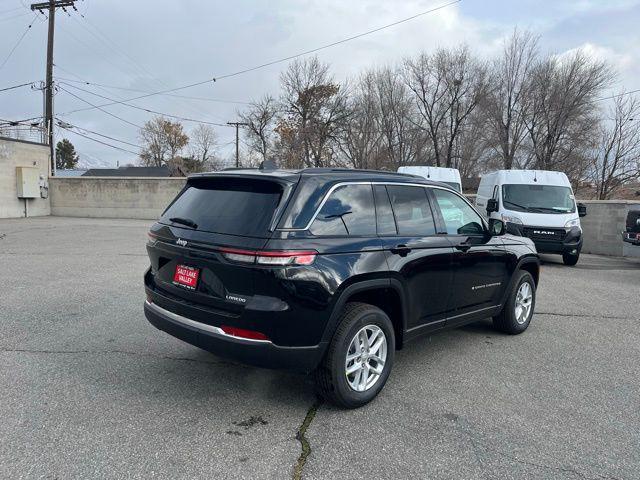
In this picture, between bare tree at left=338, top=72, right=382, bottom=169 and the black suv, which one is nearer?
the black suv

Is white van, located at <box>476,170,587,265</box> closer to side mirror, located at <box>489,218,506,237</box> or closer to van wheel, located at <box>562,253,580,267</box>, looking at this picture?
van wheel, located at <box>562,253,580,267</box>

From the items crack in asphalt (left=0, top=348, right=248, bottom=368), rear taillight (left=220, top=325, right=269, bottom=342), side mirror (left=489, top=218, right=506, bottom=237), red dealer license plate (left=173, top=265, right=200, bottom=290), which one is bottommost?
crack in asphalt (left=0, top=348, right=248, bottom=368)

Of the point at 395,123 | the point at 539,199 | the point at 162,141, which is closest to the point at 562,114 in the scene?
the point at 395,123

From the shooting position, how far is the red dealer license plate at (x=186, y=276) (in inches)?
137

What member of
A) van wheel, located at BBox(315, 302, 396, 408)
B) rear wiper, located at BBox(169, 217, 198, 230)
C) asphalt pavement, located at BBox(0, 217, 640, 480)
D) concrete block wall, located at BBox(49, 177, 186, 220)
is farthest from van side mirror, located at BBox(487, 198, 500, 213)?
concrete block wall, located at BBox(49, 177, 186, 220)

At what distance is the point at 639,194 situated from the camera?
2691 centimetres

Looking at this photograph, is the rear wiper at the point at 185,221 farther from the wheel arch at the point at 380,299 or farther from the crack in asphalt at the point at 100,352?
the crack in asphalt at the point at 100,352

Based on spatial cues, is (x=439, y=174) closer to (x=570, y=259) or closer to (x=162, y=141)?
(x=570, y=259)

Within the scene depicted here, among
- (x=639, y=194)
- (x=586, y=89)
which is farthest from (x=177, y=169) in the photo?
(x=639, y=194)

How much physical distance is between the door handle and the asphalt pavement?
1.15 metres

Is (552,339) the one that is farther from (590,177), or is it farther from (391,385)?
(590,177)

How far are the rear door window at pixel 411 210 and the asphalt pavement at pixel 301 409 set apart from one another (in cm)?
132

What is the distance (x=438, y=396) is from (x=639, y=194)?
29207mm

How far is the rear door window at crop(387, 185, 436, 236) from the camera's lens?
13.1 ft
